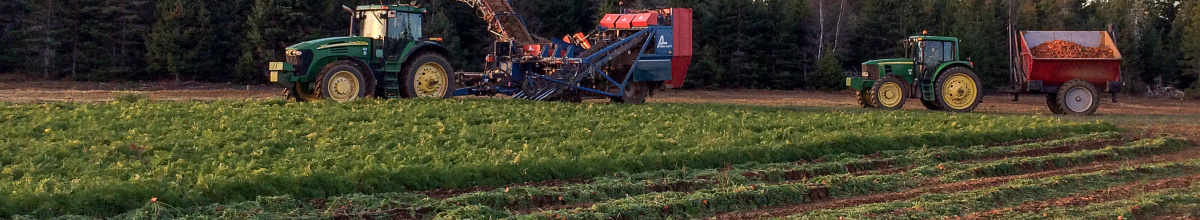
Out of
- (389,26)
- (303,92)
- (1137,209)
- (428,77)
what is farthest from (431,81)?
(1137,209)

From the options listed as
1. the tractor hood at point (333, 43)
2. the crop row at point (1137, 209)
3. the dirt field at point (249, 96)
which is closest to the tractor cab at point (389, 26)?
the tractor hood at point (333, 43)

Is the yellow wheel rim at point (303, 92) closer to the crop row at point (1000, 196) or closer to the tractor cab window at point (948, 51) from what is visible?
the crop row at point (1000, 196)

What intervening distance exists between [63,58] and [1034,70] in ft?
114

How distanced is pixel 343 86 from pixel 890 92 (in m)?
13.4

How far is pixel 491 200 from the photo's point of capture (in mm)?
9758

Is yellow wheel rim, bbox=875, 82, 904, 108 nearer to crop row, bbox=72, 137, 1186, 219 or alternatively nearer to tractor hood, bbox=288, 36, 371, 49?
tractor hood, bbox=288, 36, 371, 49

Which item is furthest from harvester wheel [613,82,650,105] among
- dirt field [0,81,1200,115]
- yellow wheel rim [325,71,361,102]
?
yellow wheel rim [325,71,361,102]

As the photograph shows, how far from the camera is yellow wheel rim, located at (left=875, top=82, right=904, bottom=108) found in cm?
2544

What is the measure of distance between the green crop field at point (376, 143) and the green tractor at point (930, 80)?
4.97 meters

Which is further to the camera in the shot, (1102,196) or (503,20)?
(503,20)

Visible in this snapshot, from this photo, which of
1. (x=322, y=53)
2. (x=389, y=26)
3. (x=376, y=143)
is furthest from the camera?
(x=389, y=26)

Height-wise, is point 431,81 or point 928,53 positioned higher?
point 928,53

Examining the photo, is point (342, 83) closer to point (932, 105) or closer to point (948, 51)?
point (932, 105)

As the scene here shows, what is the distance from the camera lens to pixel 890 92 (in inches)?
1007
